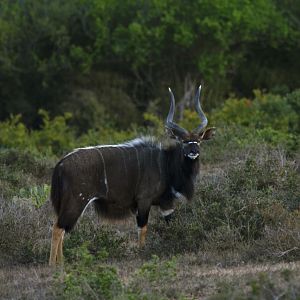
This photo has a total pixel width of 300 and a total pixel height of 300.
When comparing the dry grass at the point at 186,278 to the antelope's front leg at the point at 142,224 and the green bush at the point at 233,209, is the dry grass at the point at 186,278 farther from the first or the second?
the antelope's front leg at the point at 142,224

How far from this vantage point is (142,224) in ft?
38.2

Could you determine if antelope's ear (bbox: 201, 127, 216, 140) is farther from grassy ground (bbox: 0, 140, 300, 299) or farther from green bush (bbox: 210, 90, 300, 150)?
green bush (bbox: 210, 90, 300, 150)

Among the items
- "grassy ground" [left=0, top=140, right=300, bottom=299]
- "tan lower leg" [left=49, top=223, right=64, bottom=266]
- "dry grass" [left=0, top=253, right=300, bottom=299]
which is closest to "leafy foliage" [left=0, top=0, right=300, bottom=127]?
"grassy ground" [left=0, top=140, right=300, bottom=299]

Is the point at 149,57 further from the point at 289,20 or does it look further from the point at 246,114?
the point at 246,114

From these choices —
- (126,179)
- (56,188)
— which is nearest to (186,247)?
(126,179)

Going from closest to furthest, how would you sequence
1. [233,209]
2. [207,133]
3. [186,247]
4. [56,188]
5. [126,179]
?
[56,188] → [186,247] → [233,209] → [126,179] → [207,133]

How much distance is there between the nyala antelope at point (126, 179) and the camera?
11125mm

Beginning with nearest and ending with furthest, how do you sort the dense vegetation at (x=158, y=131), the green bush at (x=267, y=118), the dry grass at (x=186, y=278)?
the dry grass at (x=186, y=278), the dense vegetation at (x=158, y=131), the green bush at (x=267, y=118)

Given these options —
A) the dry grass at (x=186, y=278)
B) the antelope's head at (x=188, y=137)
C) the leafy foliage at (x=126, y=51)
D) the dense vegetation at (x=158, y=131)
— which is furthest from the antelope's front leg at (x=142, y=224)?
the leafy foliage at (x=126, y=51)

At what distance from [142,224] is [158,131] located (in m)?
6.34

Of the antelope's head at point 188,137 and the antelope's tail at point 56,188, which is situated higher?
the antelope's head at point 188,137

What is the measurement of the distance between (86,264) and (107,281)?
55 cm

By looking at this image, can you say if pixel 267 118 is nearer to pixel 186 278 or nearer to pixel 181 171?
pixel 181 171

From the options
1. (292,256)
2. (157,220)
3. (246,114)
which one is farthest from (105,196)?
(246,114)
